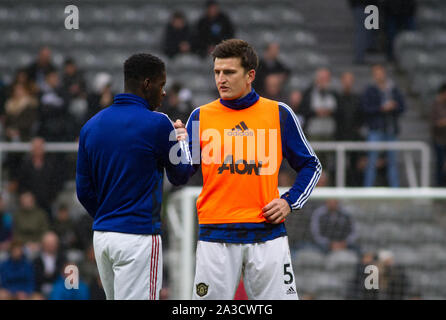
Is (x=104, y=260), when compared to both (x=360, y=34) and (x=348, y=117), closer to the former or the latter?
(x=348, y=117)

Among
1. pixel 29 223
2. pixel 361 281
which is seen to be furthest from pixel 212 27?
pixel 361 281

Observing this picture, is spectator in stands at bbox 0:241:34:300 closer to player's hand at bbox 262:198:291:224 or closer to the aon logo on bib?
the aon logo on bib

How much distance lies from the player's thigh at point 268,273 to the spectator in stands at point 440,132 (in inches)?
258

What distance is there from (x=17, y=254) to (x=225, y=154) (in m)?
5.22

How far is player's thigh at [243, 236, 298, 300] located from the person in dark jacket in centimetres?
46

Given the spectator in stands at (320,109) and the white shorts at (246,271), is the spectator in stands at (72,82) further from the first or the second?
the white shorts at (246,271)

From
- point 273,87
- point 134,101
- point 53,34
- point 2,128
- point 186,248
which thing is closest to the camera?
point 134,101

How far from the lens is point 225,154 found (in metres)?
4.11

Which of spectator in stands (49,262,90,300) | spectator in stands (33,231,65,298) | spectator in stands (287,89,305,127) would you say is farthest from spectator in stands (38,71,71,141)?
spectator in stands (287,89,305,127)

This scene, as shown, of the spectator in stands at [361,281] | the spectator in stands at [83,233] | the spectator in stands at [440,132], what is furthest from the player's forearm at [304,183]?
the spectator in stands at [440,132]

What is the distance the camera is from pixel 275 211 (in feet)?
13.3

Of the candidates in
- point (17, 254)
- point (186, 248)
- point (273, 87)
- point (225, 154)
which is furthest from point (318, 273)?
point (225, 154)

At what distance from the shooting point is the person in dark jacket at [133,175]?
3846mm

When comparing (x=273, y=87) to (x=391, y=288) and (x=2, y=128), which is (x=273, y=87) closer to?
(x=391, y=288)
